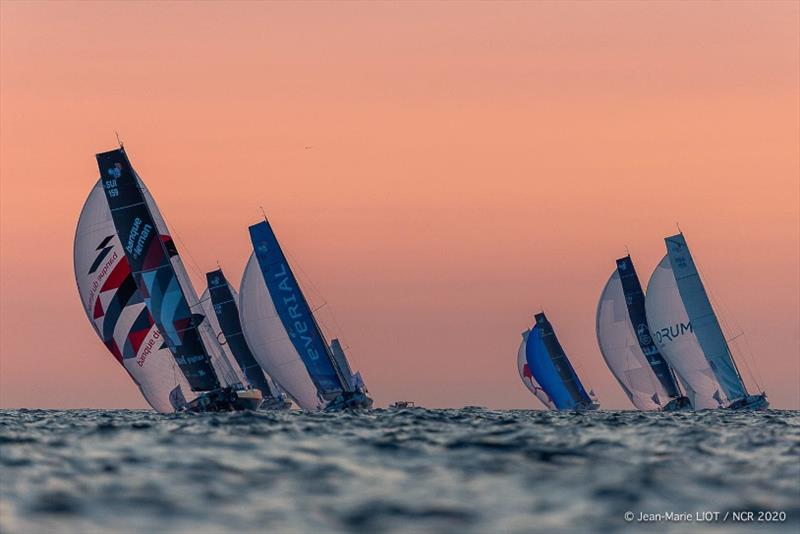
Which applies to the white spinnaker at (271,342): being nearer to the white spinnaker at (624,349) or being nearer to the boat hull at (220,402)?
the boat hull at (220,402)

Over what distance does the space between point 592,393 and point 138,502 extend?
88688 mm

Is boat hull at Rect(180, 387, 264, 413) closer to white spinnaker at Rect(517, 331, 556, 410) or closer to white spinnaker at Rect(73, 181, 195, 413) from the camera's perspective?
white spinnaker at Rect(73, 181, 195, 413)

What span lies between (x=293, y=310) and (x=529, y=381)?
38401 mm

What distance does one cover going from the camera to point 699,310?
75250 millimetres

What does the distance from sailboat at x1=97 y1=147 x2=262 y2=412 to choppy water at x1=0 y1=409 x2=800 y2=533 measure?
26.1m

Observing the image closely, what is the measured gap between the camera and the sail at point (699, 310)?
245ft

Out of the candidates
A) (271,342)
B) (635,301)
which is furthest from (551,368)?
(271,342)

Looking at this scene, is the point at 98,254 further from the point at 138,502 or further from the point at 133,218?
the point at 138,502

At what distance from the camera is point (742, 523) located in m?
16.1

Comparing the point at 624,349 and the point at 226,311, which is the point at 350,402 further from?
the point at 624,349

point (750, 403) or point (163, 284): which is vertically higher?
point (163, 284)

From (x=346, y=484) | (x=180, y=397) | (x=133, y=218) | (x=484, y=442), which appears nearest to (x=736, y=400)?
(x=180, y=397)

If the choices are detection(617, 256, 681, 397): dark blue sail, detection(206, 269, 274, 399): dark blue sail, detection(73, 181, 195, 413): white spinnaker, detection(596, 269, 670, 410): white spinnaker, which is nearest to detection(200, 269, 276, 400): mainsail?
detection(206, 269, 274, 399): dark blue sail

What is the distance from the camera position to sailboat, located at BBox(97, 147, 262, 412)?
54312 millimetres
